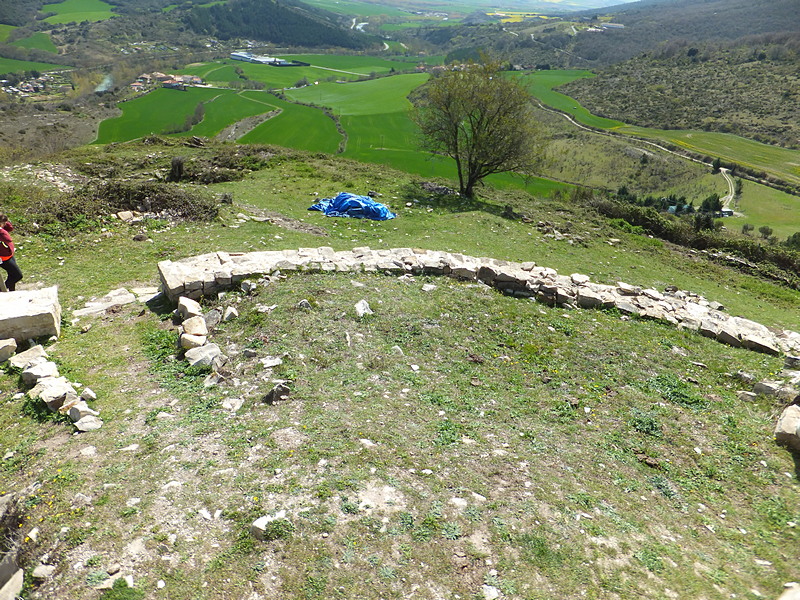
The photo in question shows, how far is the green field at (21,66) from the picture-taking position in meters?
97.4

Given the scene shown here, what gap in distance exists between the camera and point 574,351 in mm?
10164

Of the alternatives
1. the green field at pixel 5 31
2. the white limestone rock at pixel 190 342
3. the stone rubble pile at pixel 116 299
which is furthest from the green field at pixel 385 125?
the green field at pixel 5 31

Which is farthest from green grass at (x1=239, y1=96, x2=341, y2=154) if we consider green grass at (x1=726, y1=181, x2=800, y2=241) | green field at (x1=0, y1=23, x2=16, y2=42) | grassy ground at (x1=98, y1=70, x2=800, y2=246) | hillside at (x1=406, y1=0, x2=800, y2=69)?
green field at (x1=0, y1=23, x2=16, y2=42)

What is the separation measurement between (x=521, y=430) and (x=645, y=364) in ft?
14.4

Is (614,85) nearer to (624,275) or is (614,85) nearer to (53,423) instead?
(624,275)

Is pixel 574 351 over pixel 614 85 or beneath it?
beneath

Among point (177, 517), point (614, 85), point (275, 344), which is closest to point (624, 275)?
point (275, 344)

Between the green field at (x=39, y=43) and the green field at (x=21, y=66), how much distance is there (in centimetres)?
1238

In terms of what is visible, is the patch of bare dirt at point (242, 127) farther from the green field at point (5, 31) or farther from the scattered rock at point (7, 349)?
the green field at point (5, 31)

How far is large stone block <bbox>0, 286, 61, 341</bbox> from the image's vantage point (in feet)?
28.8

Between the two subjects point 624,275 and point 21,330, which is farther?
point 624,275

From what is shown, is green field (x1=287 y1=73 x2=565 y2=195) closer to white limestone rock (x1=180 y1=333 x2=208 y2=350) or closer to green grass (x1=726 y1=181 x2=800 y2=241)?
green grass (x1=726 y1=181 x2=800 y2=241)

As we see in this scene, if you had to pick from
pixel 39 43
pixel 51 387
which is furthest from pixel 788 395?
pixel 39 43

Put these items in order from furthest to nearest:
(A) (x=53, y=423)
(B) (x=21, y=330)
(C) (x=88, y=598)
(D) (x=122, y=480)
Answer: (B) (x=21, y=330)
(A) (x=53, y=423)
(D) (x=122, y=480)
(C) (x=88, y=598)
